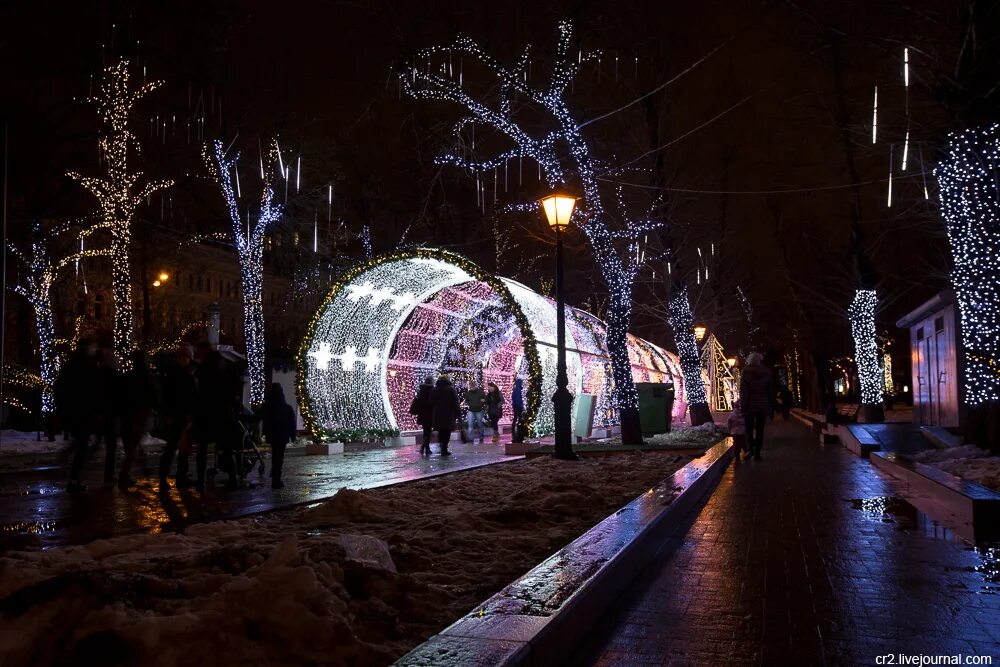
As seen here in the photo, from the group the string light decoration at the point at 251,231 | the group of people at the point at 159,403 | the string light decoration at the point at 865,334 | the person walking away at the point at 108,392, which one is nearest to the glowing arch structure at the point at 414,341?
the string light decoration at the point at 251,231

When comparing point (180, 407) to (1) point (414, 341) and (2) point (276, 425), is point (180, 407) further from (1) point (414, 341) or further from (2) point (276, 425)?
(1) point (414, 341)

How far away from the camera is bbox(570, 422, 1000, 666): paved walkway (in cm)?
469

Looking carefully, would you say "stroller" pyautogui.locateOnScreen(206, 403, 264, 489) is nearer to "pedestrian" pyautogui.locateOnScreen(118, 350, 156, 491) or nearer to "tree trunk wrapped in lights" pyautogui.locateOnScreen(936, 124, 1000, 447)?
"pedestrian" pyautogui.locateOnScreen(118, 350, 156, 491)

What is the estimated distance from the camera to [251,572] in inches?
175

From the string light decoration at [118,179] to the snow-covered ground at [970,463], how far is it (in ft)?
64.9

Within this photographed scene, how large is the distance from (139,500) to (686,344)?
944 inches

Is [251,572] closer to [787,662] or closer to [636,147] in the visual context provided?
[787,662]

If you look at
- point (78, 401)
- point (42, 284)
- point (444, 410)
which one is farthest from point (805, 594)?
point (42, 284)

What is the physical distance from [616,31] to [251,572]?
67.3ft

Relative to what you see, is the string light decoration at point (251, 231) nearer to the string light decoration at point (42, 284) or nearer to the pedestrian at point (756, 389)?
the string light decoration at point (42, 284)

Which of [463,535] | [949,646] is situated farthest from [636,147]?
[949,646]

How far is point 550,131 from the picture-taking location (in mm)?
20891

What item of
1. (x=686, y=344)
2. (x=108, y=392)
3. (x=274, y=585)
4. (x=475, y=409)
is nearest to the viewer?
(x=274, y=585)

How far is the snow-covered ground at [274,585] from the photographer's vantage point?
3.68m
